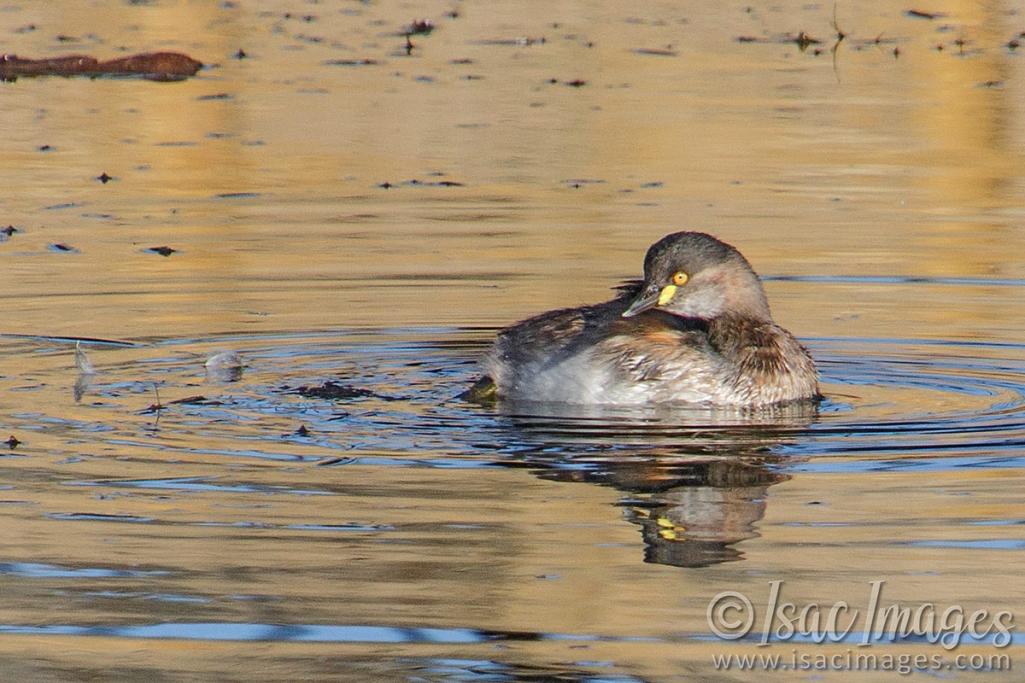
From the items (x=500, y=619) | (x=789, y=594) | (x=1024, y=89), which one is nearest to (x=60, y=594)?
(x=500, y=619)

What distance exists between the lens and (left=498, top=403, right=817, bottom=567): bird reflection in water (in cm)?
634

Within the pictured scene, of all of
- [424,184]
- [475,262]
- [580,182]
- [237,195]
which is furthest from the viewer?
[580,182]

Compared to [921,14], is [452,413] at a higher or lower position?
lower

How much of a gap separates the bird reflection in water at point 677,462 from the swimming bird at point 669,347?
0.09 metres

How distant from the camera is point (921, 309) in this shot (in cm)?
1046

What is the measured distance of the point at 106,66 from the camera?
1966cm

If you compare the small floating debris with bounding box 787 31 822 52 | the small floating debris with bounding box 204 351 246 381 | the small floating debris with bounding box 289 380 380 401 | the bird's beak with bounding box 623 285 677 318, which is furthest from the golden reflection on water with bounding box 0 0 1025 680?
the bird's beak with bounding box 623 285 677 318

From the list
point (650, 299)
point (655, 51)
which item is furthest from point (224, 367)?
point (655, 51)

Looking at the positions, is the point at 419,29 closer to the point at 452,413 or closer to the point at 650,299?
the point at 650,299

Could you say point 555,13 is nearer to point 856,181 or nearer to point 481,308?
point 856,181

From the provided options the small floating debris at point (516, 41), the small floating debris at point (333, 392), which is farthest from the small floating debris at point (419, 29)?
the small floating debris at point (333, 392)

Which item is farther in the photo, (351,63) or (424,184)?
(351,63)

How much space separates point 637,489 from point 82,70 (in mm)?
13756

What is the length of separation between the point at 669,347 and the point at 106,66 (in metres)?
12.3
